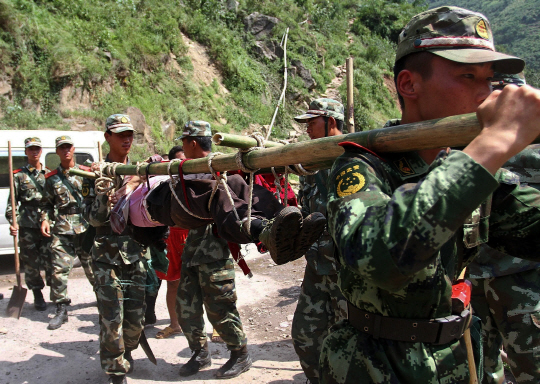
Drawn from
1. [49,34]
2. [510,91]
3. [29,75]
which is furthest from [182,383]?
[49,34]

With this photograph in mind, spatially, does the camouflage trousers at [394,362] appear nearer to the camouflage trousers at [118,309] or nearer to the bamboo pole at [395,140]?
the bamboo pole at [395,140]

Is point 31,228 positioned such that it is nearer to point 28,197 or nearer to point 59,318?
point 28,197

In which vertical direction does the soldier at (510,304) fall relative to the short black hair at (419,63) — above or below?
below

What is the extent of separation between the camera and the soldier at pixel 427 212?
107 centimetres

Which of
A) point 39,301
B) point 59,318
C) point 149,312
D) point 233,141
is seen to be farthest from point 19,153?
point 233,141

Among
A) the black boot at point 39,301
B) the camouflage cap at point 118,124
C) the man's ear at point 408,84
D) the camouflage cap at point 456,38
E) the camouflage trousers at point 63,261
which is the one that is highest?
the camouflage cap at point 456,38

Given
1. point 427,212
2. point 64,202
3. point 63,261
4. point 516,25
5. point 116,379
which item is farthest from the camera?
point 516,25

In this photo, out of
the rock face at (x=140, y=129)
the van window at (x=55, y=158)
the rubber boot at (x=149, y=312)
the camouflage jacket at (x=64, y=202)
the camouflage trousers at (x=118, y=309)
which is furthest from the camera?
the rock face at (x=140, y=129)

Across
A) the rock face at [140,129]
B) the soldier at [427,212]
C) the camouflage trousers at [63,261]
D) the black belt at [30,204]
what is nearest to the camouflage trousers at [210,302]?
the camouflage trousers at [63,261]

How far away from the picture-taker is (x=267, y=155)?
82.2 inches

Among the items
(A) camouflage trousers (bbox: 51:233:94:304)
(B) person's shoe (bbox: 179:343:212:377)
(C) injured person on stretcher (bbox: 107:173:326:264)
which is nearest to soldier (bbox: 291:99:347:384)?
(C) injured person on stretcher (bbox: 107:173:326:264)

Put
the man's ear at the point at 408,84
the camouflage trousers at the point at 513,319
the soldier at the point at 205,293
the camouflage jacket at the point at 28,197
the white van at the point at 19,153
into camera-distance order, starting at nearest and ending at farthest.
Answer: the man's ear at the point at 408,84, the camouflage trousers at the point at 513,319, the soldier at the point at 205,293, the camouflage jacket at the point at 28,197, the white van at the point at 19,153

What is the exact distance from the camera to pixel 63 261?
609 cm

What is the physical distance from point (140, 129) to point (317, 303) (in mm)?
10357
